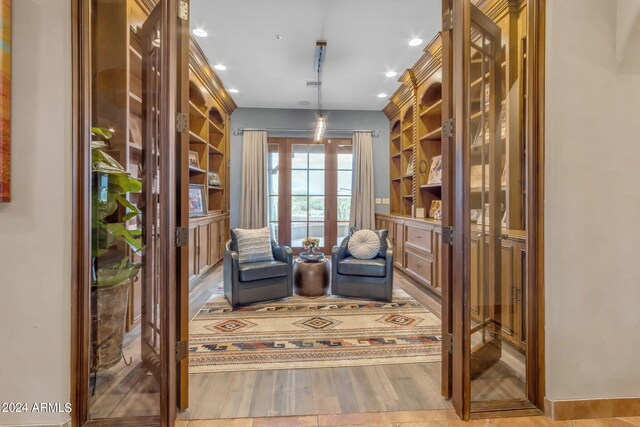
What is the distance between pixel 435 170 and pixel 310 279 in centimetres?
248

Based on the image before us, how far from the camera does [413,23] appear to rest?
339 centimetres

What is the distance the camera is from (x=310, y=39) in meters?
3.70

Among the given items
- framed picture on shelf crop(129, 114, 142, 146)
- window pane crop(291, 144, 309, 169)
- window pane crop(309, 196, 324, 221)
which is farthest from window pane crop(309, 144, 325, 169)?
framed picture on shelf crop(129, 114, 142, 146)

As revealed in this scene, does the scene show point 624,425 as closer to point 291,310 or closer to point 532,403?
point 532,403

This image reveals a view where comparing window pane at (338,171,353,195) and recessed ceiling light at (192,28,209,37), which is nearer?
recessed ceiling light at (192,28,209,37)

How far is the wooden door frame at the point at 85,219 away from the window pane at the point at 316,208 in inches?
197

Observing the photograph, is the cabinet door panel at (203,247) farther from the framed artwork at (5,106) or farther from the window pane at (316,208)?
the framed artwork at (5,106)

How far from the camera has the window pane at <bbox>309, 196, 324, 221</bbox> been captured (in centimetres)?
659

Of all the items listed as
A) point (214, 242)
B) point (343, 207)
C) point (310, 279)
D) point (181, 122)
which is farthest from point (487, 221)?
point (343, 207)

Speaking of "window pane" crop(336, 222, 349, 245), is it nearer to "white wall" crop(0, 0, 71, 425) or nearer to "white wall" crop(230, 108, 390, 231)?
"white wall" crop(230, 108, 390, 231)

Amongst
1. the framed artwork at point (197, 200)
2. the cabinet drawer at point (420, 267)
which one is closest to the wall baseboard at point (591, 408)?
the cabinet drawer at point (420, 267)

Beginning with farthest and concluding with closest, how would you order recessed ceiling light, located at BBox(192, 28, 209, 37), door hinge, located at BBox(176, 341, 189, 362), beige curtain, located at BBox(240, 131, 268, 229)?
beige curtain, located at BBox(240, 131, 268, 229), recessed ceiling light, located at BBox(192, 28, 209, 37), door hinge, located at BBox(176, 341, 189, 362)

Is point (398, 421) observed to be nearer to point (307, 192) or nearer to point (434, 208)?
point (434, 208)

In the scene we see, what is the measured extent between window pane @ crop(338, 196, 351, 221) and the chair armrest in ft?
9.71
